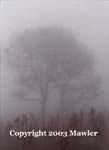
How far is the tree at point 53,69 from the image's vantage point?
182 cm

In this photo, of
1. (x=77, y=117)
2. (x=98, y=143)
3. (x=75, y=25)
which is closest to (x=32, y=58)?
(x=75, y=25)

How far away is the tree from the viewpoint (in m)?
1.82

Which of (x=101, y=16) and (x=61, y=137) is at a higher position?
(x=101, y=16)

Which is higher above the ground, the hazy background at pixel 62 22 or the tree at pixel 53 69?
the hazy background at pixel 62 22

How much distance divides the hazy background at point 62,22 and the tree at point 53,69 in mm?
61

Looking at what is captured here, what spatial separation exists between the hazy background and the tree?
61mm

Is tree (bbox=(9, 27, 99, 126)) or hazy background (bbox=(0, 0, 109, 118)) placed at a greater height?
hazy background (bbox=(0, 0, 109, 118))

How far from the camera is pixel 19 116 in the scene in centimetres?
182

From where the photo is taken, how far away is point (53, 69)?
1818 millimetres

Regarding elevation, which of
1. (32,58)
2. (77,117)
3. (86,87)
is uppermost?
(32,58)

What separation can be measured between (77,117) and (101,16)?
74cm

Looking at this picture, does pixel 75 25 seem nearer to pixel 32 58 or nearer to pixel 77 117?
pixel 32 58

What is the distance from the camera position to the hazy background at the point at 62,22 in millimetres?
1826

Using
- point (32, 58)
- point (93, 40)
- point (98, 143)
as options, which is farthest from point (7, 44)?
point (98, 143)
